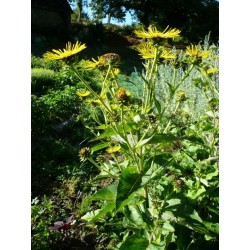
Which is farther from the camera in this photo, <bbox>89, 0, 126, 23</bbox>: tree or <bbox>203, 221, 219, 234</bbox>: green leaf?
<bbox>89, 0, 126, 23</bbox>: tree

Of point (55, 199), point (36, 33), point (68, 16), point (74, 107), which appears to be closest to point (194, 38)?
point (68, 16)

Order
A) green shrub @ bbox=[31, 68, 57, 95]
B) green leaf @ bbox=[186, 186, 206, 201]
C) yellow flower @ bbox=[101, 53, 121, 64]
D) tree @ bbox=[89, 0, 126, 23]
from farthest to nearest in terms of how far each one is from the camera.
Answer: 1. tree @ bbox=[89, 0, 126, 23]
2. green shrub @ bbox=[31, 68, 57, 95]
3. green leaf @ bbox=[186, 186, 206, 201]
4. yellow flower @ bbox=[101, 53, 121, 64]

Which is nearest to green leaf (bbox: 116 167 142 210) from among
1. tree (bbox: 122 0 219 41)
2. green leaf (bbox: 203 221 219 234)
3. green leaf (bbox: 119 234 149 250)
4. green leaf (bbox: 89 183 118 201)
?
green leaf (bbox: 89 183 118 201)

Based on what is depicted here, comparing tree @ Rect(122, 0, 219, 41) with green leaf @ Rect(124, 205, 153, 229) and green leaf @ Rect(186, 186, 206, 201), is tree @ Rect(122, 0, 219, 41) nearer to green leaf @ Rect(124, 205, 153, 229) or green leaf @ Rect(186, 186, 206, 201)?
green leaf @ Rect(186, 186, 206, 201)

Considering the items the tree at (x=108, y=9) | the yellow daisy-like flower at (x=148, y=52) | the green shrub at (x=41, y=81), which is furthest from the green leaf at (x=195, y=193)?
the tree at (x=108, y=9)

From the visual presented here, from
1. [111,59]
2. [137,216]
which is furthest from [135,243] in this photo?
[111,59]

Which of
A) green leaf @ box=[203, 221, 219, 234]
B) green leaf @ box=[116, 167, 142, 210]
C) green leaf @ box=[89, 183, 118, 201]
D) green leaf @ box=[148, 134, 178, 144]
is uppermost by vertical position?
green leaf @ box=[148, 134, 178, 144]

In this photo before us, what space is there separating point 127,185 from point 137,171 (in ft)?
0.28

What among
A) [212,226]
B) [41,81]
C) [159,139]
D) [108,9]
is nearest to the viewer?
[159,139]

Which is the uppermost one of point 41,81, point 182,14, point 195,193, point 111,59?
point 182,14

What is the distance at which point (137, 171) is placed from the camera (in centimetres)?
117

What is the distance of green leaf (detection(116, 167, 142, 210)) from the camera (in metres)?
1.06

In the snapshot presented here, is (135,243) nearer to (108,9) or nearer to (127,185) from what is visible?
(127,185)
